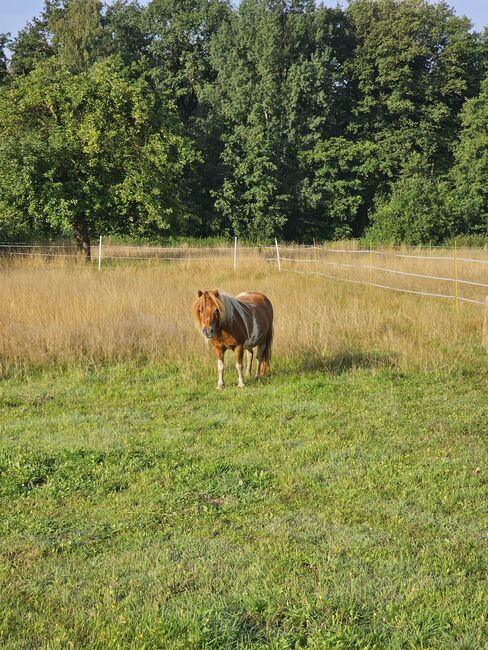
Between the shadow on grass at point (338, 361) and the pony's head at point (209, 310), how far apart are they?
5.57ft

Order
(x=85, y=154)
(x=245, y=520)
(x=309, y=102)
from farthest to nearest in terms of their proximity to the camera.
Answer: (x=309, y=102), (x=85, y=154), (x=245, y=520)

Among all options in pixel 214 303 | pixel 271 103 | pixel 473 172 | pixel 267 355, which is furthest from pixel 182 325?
pixel 473 172

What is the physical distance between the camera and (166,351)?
9.12 m

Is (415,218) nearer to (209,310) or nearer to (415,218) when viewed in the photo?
(415,218)

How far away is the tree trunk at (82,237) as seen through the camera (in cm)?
2339

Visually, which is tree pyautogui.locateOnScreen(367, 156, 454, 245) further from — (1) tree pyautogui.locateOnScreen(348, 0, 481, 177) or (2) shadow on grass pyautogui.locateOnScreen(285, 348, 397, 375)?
(2) shadow on grass pyautogui.locateOnScreen(285, 348, 397, 375)

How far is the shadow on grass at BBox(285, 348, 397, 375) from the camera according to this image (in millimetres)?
8211

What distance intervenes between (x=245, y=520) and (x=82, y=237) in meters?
21.4

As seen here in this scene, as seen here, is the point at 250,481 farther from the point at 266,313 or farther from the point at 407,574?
the point at 266,313

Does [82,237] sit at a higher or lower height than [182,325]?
higher

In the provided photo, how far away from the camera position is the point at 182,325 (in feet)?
33.5

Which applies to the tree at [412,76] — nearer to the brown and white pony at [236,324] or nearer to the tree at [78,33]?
the tree at [78,33]

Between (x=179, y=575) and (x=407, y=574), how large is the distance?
3.87 ft

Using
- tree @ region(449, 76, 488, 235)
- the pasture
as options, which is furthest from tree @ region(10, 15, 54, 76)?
the pasture
